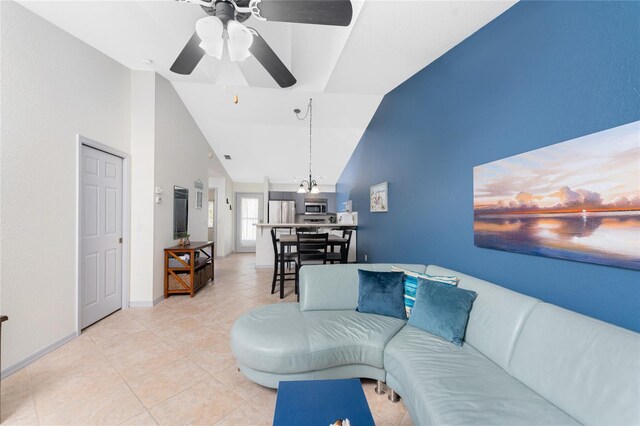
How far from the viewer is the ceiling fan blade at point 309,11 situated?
4.72 ft

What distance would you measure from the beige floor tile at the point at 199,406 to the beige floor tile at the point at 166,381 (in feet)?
0.23

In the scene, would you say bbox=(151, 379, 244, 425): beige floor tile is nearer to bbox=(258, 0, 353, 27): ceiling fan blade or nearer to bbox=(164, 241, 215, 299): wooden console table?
bbox=(164, 241, 215, 299): wooden console table

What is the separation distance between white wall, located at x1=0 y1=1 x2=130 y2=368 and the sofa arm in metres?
2.28

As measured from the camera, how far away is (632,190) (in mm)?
1204

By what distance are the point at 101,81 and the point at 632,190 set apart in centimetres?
457

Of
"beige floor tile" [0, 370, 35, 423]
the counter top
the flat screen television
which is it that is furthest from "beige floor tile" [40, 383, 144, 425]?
the counter top

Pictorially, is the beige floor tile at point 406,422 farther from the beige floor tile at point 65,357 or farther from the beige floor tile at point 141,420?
the beige floor tile at point 65,357

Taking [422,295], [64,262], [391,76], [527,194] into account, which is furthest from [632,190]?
[64,262]

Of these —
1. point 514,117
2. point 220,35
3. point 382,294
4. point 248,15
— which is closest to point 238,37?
point 220,35

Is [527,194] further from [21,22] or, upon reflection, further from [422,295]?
[21,22]

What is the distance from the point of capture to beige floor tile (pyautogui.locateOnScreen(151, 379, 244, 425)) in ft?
4.98

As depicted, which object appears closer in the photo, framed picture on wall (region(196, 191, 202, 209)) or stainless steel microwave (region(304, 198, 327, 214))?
framed picture on wall (region(196, 191, 202, 209))

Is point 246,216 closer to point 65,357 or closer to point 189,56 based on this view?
point 65,357

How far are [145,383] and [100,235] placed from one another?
1.92m
